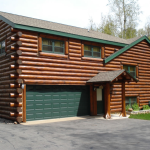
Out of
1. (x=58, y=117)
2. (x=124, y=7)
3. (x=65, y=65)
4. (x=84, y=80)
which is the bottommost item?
(x=58, y=117)

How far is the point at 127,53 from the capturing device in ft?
66.5

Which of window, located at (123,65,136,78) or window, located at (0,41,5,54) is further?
window, located at (123,65,136,78)

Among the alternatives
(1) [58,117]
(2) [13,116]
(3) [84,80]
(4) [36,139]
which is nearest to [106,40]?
(3) [84,80]

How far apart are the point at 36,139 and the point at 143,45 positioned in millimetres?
16758

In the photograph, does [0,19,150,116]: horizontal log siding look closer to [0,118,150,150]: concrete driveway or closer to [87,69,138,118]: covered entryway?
[87,69,138,118]: covered entryway

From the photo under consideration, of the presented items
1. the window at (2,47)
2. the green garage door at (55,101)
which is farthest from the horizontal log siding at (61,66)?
the window at (2,47)

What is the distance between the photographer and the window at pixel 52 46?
15.3 metres

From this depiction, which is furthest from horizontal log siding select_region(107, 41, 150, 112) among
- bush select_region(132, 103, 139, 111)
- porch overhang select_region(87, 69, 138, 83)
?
porch overhang select_region(87, 69, 138, 83)

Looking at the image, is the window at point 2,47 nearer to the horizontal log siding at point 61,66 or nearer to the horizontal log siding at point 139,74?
the horizontal log siding at point 61,66

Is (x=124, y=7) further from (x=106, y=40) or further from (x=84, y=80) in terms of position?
(x=84, y=80)

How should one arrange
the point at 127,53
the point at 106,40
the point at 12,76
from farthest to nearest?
the point at 127,53 → the point at 106,40 → the point at 12,76

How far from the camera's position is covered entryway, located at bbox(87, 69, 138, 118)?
1567 cm

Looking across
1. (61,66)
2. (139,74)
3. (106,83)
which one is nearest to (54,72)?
(61,66)

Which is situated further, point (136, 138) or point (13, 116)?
point (13, 116)
